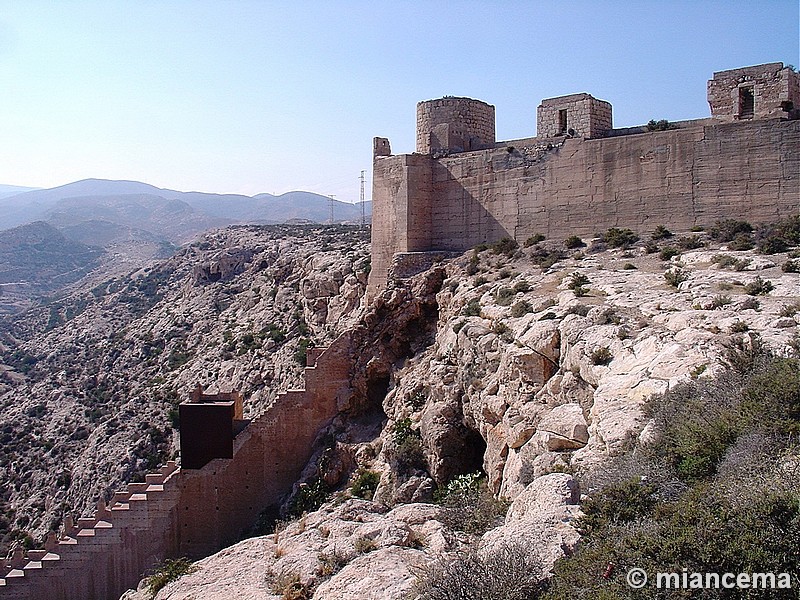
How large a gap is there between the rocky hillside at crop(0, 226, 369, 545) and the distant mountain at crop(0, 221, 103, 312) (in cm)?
3430

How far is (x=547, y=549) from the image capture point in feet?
16.8

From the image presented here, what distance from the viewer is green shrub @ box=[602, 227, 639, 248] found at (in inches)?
555

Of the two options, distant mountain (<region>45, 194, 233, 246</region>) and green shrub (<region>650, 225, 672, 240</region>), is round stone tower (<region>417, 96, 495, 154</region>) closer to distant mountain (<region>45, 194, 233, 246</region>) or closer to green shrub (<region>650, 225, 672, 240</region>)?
green shrub (<region>650, 225, 672, 240</region>)

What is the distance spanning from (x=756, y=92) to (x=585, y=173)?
3.61 m

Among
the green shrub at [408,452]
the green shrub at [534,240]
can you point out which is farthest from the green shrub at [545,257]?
the green shrub at [408,452]

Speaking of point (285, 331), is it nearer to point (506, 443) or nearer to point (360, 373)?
point (360, 373)

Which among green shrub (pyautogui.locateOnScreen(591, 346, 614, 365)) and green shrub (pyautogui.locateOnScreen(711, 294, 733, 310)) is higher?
green shrub (pyautogui.locateOnScreen(711, 294, 733, 310))

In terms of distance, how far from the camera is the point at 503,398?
10570 millimetres

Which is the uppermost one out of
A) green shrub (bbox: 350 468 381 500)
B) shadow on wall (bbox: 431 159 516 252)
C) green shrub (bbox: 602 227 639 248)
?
shadow on wall (bbox: 431 159 516 252)

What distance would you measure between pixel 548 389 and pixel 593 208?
21.8 feet

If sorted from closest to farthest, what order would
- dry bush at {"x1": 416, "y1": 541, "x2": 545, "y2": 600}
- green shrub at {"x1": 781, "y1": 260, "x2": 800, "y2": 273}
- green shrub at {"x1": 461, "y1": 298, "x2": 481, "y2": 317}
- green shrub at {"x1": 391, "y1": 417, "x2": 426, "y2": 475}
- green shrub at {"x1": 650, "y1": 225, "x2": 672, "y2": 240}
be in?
1. dry bush at {"x1": 416, "y1": 541, "x2": 545, "y2": 600}
2. green shrub at {"x1": 781, "y1": 260, "x2": 800, "y2": 273}
3. green shrub at {"x1": 391, "y1": 417, "x2": 426, "y2": 475}
4. green shrub at {"x1": 461, "y1": 298, "x2": 481, "y2": 317}
5. green shrub at {"x1": 650, "y1": 225, "x2": 672, "y2": 240}

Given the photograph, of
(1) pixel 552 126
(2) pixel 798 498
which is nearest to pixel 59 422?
(1) pixel 552 126

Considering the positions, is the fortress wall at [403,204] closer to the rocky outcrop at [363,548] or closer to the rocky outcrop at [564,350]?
the rocky outcrop at [564,350]

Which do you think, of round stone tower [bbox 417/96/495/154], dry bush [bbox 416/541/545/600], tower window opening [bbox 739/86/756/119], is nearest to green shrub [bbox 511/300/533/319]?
tower window opening [bbox 739/86/756/119]
